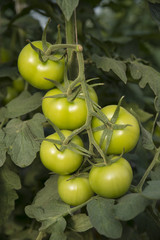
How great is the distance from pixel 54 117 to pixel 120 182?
0.63 feet

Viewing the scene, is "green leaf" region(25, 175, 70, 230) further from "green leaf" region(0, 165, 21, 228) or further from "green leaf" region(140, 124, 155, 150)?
"green leaf" region(140, 124, 155, 150)

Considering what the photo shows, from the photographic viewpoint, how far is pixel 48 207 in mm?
672

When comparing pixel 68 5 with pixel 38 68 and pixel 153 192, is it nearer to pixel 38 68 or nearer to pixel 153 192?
pixel 38 68

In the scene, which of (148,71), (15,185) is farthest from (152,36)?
(15,185)

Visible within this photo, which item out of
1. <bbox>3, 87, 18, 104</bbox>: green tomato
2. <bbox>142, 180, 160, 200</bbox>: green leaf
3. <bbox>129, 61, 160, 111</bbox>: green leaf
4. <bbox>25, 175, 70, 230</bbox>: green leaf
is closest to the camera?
<bbox>142, 180, 160, 200</bbox>: green leaf

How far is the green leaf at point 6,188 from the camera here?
0.78 m

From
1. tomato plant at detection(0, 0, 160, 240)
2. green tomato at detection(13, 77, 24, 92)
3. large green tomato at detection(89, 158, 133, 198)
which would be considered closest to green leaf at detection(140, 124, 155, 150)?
tomato plant at detection(0, 0, 160, 240)

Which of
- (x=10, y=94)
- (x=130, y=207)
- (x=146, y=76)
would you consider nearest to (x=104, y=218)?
(x=130, y=207)

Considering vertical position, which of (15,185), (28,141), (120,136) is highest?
(120,136)

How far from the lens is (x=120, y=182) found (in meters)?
0.59

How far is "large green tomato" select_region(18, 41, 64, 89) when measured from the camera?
0.69 metres

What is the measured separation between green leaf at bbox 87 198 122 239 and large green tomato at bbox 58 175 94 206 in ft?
0.11

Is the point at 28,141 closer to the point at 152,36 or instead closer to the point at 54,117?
the point at 54,117

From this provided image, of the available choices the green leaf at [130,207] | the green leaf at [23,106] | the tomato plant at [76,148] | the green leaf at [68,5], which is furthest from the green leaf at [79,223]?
the green leaf at [68,5]
